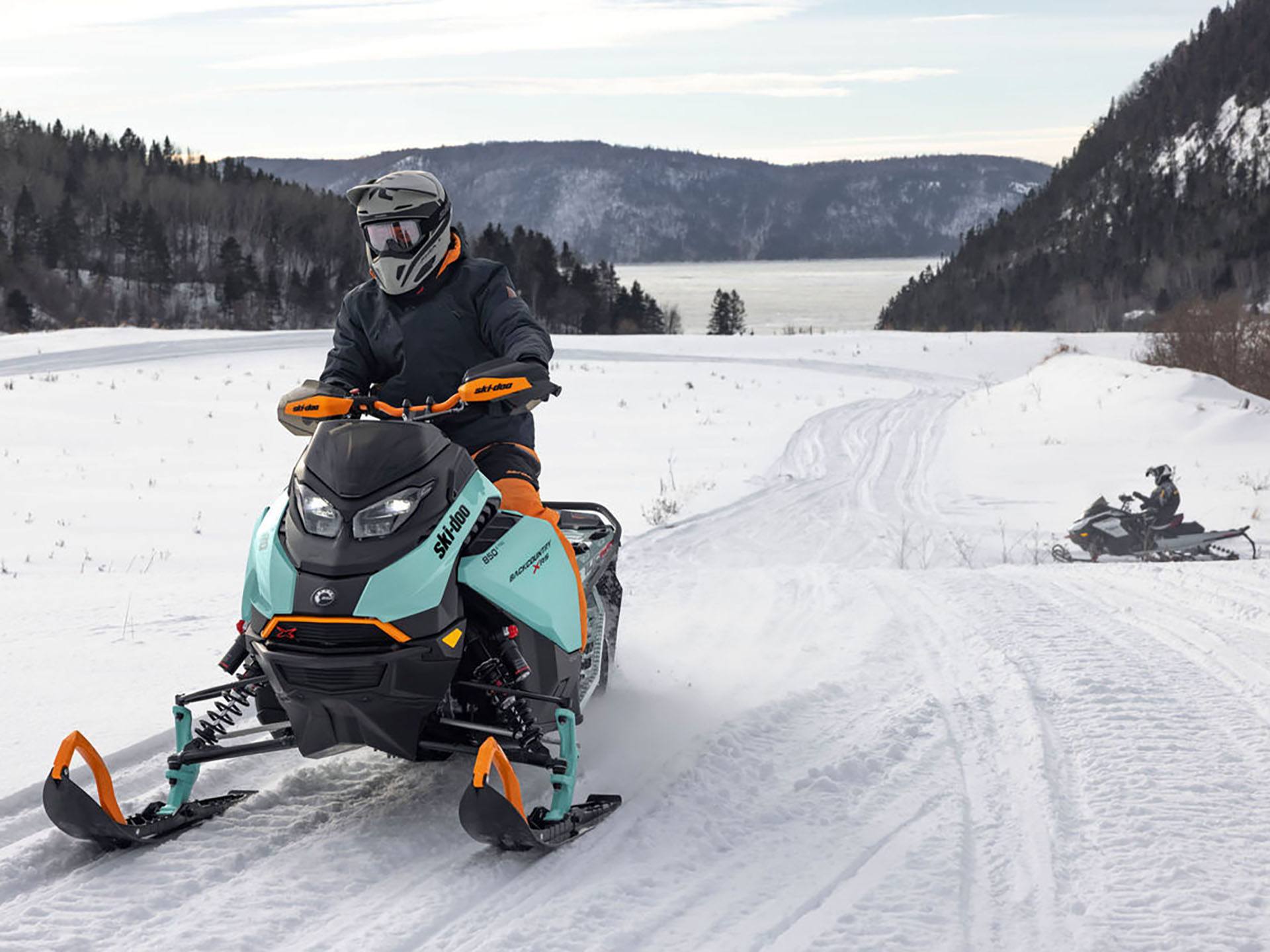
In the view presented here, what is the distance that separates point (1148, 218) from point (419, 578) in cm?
12640

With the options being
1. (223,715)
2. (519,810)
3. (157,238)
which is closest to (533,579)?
(519,810)

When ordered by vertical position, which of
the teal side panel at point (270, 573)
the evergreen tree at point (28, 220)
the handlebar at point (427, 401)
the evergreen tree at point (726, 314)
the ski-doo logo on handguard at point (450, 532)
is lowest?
the teal side panel at point (270, 573)

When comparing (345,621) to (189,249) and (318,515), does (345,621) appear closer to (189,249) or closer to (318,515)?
(318,515)

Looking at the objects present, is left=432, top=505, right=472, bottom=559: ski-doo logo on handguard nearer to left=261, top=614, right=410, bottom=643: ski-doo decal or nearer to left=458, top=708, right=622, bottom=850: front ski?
left=261, top=614, right=410, bottom=643: ski-doo decal

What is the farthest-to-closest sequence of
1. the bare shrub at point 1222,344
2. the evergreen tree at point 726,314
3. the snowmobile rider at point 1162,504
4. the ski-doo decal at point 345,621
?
1. the evergreen tree at point 726,314
2. the bare shrub at point 1222,344
3. the snowmobile rider at point 1162,504
4. the ski-doo decal at point 345,621

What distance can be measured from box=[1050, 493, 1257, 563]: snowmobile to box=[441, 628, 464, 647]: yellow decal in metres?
9.22

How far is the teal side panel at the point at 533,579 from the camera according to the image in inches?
149

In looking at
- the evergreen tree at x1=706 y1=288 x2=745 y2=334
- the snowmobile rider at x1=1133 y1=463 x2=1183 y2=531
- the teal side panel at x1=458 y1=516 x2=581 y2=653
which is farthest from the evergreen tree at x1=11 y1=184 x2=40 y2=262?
the teal side panel at x1=458 y1=516 x2=581 y2=653

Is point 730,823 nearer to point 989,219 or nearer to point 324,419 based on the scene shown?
point 324,419

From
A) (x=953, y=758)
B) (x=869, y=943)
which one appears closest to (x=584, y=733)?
(x=953, y=758)

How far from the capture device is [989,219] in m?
139

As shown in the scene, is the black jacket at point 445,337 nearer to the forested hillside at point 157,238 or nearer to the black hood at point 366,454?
the black hood at point 366,454

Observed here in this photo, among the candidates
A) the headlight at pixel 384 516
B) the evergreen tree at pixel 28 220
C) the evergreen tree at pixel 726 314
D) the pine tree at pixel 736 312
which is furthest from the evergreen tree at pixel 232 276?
the headlight at pixel 384 516

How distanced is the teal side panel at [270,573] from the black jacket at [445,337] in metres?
0.88
